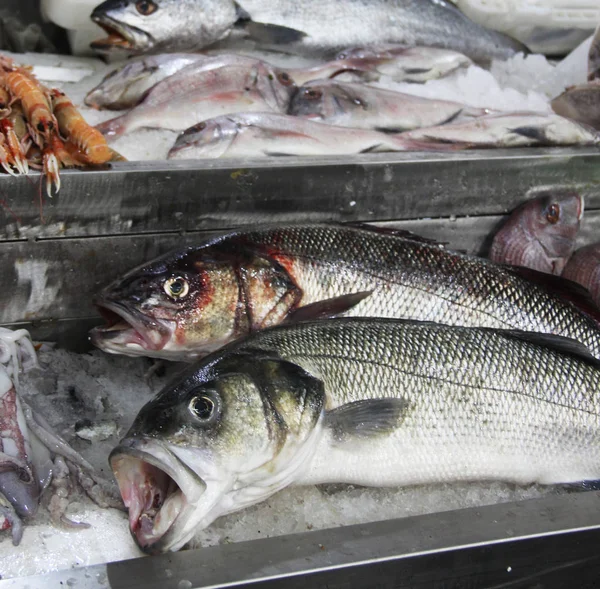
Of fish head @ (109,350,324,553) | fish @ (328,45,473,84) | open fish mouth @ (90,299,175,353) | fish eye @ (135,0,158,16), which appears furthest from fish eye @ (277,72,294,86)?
fish head @ (109,350,324,553)

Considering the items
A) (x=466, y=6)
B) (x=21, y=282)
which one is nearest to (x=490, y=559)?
(x=21, y=282)

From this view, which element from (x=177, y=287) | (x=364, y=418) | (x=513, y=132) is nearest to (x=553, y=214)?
(x=513, y=132)

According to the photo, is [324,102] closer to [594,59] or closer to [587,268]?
[587,268]

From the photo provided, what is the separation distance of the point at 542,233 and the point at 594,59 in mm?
1548

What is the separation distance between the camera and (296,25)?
3.79m

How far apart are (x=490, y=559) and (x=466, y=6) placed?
348 centimetres

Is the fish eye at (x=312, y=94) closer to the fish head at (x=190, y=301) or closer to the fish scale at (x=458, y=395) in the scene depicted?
the fish head at (x=190, y=301)

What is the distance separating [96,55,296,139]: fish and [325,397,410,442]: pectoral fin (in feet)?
5.39

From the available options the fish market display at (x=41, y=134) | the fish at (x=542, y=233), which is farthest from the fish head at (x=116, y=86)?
the fish at (x=542, y=233)

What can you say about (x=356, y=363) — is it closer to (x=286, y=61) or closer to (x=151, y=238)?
(x=151, y=238)

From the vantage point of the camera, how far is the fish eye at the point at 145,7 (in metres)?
3.41

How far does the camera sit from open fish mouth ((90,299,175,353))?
215 centimetres

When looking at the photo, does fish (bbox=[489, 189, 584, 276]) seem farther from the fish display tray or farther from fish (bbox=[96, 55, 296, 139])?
fish (bbox=[96, 55, 296, 139])

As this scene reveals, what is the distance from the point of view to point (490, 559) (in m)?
1.72
